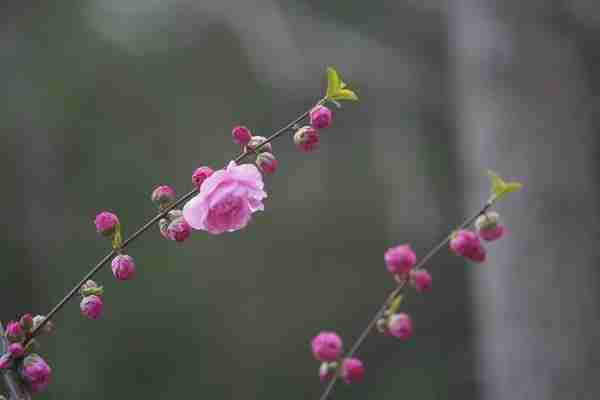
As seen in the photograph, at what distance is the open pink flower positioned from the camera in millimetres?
480

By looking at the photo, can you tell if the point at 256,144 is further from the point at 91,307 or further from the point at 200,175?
the point at 91,307

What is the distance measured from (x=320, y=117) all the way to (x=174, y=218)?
0.44ft

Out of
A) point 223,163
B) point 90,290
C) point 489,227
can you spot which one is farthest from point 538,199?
point 223,163

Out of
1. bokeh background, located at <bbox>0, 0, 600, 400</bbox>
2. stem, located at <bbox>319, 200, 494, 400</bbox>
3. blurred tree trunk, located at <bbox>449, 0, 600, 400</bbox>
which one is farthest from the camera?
bokeh background, located at <bbox>0, 0, 600, 400</bbox>

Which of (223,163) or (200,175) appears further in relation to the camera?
(223,163)

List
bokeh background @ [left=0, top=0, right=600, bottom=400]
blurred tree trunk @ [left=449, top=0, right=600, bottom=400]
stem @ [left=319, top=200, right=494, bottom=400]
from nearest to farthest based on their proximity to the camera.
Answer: stem @ [left=319, top=200, right=494, bottom=400] < blurred tree trunk @ [left=449, top=0, right=600, bottom=400] < bokeh background @ [left=0, top=0, right=600, bottom=400]

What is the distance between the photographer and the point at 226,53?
331 centimetres

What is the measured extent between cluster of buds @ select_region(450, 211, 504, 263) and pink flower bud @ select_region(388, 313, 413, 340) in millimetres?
60

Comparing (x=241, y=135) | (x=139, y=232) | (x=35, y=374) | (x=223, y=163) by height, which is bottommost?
(x=35, y=374)

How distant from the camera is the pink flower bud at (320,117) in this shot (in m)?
0.52

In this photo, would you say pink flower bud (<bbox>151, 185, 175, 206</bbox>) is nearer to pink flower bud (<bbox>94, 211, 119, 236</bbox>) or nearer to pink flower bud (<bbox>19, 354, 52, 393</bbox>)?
pink flower bud (<bbox>94, 211, 119, 236</bbox>)

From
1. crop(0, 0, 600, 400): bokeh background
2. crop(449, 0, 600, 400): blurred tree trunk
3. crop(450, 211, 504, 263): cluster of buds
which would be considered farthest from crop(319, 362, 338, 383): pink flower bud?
crop(0, 0, 600, 400): bokeh background

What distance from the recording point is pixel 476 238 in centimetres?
48

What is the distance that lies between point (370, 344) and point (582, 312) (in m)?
1.80
